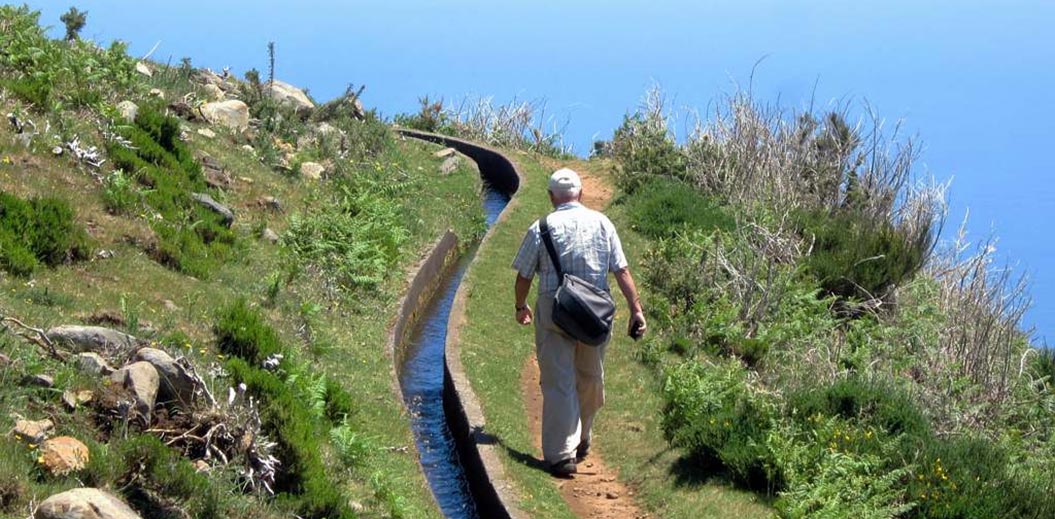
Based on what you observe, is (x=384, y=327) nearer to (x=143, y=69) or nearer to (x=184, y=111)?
(x=184, y=111)

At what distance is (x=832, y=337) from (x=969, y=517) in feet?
20.8

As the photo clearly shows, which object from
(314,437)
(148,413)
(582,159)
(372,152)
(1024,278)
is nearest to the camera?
(148,413)

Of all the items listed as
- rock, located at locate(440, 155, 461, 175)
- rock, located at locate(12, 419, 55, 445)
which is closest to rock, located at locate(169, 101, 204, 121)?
rock, located at locate(440, 155, 461, 175)

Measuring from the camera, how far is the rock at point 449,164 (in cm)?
2692

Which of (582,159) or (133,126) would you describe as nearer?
(133,126)

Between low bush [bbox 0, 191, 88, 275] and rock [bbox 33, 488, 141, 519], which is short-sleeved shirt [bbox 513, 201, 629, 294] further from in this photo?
rock [bbox 33, 488, 141, 519]

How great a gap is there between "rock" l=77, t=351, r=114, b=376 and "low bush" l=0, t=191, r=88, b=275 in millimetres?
2314

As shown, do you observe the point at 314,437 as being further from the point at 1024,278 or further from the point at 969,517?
the point at 1024,278

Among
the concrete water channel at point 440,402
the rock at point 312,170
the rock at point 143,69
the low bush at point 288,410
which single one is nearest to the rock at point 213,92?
the rock at point 143,69

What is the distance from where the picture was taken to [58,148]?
43.0 feet

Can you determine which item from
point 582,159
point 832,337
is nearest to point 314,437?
point 832,337

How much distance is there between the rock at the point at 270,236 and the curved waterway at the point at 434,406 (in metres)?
1.76

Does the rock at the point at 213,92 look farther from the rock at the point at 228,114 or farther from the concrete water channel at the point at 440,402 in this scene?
the concrete water channel at the point at 440,402

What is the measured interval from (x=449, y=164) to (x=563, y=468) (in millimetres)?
17507
